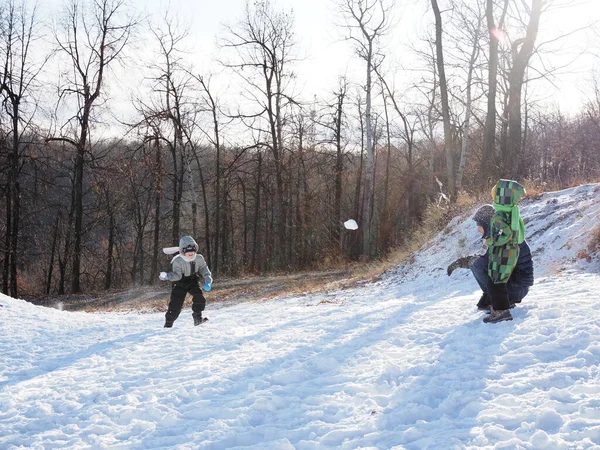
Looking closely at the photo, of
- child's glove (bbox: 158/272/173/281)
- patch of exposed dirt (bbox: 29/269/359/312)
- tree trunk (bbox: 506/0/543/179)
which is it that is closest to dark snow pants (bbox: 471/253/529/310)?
child's glove (bbox: 158/272/173/281)

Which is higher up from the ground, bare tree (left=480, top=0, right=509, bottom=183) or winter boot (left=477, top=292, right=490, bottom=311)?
bare tree (left=480, top=0, right=509, bottom=183)

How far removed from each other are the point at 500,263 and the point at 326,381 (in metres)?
2.32

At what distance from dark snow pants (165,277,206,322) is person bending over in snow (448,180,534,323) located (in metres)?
4.21

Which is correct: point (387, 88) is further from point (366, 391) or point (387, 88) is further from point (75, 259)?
point (366, 391)

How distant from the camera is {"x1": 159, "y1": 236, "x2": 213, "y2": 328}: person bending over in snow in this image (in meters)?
7.69

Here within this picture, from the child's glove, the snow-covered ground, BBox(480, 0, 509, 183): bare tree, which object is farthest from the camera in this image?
BBox(480, 0, 509, 183): bare tree

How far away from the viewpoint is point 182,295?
779 cm

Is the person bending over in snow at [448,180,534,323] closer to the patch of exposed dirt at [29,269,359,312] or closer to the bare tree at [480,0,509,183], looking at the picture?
the patch of exposed dirt at [29,269,359,312]

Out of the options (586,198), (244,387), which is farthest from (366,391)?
(586,198)

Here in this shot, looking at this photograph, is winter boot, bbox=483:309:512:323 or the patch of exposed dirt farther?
the patch of exposed dirt

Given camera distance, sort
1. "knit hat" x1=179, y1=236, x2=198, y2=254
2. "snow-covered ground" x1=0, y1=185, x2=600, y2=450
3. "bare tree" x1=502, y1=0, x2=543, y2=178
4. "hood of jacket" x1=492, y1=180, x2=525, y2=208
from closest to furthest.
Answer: "snow-covered ground" x1=0, y1=185, x2=600, y2=450
"hood of jacket" x1=492, y1=180, x2=525, y2=208
"knit hat" x1=179, y1=236, x2=198, y2=254
"bare tree" x1=502, y1=0, x2=543, y2=178

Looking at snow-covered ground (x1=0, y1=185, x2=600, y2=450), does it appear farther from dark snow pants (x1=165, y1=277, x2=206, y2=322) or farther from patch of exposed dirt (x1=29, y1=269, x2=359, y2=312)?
patch of exposed dirt (x1=29, y1=269, x2=359, y2=312)

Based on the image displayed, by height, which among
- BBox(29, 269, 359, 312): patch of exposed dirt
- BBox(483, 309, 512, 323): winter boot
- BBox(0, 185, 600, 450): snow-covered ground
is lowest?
BBox(29, 269, 359, 312): patch of exposed dirt

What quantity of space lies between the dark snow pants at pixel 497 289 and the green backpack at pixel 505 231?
84 mm
